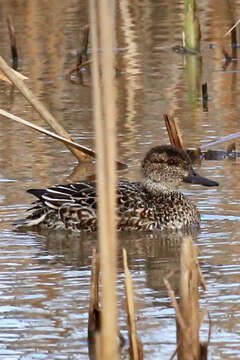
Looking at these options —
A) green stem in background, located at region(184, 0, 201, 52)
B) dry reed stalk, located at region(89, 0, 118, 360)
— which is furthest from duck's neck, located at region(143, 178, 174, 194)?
green stem in background, located at region(184, 0, 201, 52)

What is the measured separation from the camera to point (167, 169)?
7.86 meters

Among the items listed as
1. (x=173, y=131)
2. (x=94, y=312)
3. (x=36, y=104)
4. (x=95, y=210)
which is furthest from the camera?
(x=173, y=131)

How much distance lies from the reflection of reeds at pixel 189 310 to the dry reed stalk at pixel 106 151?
0.91 meters

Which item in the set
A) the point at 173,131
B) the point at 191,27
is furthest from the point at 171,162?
the point at 191,27

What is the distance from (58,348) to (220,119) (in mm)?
5981

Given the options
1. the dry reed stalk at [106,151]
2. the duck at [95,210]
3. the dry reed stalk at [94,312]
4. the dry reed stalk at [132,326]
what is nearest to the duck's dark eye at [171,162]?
the duck at [95,210]

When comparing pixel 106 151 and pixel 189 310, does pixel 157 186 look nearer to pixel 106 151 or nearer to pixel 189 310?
pixel 189 310

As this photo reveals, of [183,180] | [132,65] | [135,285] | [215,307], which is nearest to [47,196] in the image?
[183,180]

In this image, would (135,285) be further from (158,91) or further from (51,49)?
(51,49)

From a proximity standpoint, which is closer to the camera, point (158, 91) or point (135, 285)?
point (135, 285)

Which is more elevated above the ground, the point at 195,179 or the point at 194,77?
the point at 195,179

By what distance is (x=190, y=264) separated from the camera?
432 centimetres

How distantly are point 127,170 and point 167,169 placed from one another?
1168 mm

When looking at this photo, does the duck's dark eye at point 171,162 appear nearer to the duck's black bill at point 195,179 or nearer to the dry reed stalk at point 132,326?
the duck's black bill at point 195,179
